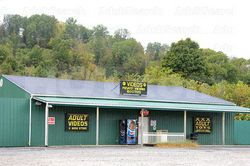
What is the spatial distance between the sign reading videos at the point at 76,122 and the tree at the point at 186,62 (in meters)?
41.1

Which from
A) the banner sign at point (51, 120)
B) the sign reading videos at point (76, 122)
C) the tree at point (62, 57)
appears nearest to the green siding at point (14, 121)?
the banner sign at point (51, 120)

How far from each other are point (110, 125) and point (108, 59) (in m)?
73.0

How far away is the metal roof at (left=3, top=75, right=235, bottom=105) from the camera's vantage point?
3017cm

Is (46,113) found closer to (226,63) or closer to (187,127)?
(187,127)

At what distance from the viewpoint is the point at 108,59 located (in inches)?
4102

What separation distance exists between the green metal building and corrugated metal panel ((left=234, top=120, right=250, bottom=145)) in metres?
0.60

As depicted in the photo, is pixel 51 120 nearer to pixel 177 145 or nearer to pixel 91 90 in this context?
pixel 91 90

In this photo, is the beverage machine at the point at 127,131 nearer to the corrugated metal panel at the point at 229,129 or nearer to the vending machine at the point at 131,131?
the vending machine at the point at 131,131

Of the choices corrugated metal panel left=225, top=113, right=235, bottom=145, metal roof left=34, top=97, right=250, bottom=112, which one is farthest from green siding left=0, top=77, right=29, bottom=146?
corrugated metal panel left=225, top=113, right=235, bottom=145

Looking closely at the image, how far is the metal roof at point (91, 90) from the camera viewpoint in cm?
3017

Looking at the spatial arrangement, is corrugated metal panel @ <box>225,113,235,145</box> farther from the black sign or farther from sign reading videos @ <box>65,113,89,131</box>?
sign reading videos @ <box>65,113,89,131</box>

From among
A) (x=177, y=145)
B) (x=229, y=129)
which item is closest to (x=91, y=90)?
(x=177, y=145)

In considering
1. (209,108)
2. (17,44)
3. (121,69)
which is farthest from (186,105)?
(17,44)

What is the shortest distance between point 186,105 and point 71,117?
7658mm
